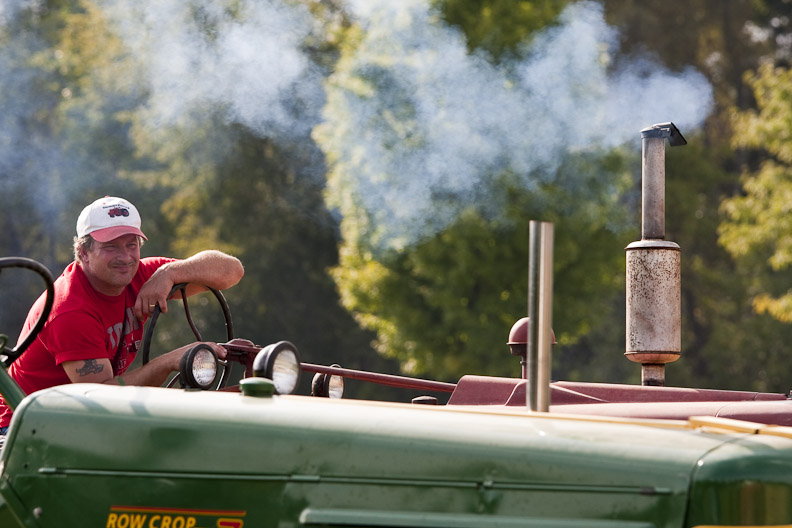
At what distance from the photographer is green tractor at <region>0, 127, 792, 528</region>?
2.20 metres

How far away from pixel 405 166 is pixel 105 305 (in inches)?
473

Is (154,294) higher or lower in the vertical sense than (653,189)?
lower

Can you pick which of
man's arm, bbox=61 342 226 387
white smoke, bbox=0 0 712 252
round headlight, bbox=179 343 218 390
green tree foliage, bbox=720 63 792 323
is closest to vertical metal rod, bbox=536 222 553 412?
round headlight, bbox=179 343 218 390

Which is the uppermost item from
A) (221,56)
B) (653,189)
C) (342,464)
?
(221,56)

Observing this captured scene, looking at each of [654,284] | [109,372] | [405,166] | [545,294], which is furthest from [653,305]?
[405,166]

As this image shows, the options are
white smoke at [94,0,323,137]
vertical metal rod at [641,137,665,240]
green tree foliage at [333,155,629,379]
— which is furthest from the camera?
white smoke at [94,0,323,137]

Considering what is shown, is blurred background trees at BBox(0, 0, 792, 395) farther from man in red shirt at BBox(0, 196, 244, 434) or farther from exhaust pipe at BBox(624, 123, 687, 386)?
man in red shirt at BBox(0, 196, 244, 434)

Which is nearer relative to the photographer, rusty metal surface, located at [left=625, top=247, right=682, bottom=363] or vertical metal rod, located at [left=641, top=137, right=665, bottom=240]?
rusty metal surface, located at [left=625, top=247, right=682, bottom=363]

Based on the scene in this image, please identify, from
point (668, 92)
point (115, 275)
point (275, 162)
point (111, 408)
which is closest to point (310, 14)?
point (275, 162)

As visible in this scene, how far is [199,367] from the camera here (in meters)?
2.96

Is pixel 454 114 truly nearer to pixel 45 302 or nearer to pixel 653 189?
pixel 653 189

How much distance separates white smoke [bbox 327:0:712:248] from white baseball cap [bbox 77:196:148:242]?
11511 millimetres

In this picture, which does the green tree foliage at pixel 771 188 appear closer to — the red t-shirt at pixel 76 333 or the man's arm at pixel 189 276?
the man's arm at pixel 189 276

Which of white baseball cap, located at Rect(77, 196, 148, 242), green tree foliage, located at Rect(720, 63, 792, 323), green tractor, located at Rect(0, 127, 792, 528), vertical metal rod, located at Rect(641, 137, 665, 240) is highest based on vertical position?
green tree foliage, located at Rect(720, 63, 792, 323)
